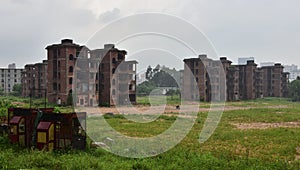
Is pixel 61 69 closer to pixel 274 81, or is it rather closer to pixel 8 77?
pixel 274 81

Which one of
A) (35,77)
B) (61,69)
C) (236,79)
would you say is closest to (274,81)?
(236,79)

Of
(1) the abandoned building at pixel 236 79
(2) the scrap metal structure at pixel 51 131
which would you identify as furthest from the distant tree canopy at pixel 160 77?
(2) the scrap metal structure at pixel 51 131

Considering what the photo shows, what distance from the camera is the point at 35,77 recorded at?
7862 centimetres

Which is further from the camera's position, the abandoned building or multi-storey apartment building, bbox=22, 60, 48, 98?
multi-storey apartment building, bbox=22, 60, 48, 98

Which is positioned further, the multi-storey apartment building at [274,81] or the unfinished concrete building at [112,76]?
the multi-storey apartment building at [274,81]

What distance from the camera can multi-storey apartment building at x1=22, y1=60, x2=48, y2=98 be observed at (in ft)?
246

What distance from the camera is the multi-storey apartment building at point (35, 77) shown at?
75.1 meters

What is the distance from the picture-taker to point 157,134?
72.1 feet

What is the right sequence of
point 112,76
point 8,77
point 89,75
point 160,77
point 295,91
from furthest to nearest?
1. point 8,77
2. point 160,77
3. point 295,91
4. point 112,76
5. point 89,75

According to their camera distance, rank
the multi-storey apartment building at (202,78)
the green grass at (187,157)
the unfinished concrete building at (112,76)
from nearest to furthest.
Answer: the green grass at (187,157) → the unfinished concrete building at (112,76) → the multi-storey apartment building at (202,78)

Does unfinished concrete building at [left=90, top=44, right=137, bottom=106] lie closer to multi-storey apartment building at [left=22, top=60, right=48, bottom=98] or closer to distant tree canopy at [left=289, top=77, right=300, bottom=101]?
multi-storey apartment building at [left=22, top=60, right=48, bottom=98]

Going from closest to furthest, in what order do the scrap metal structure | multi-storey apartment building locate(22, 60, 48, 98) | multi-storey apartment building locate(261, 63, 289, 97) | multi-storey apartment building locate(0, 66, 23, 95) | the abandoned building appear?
the scrap metal structure
the abandoned building
multi-storey apartment building locate(22, 60, 48, 98)
multi-storey apartment building locate(261, 63, 289, 97)
multi-storey apartment building locate(0, 66, 23, 95)

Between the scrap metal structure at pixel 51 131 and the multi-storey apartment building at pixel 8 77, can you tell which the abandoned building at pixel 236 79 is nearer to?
the scrap metal structure at pixel 51 131

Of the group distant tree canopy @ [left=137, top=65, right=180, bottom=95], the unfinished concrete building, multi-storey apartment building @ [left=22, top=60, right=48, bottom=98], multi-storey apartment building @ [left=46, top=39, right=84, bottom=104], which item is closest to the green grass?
multi-storey apartment building @ [left=46, top=39, right=84, bottom=104]
